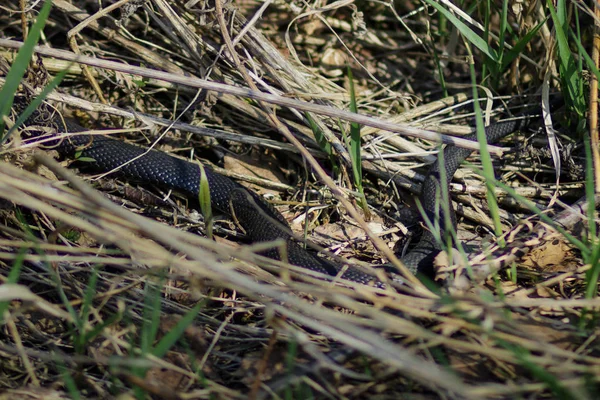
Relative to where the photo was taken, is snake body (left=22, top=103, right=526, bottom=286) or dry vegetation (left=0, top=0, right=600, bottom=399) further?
snake body (left=22, top=103, right=526, bottom=286)

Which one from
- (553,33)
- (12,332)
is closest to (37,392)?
(12,332)

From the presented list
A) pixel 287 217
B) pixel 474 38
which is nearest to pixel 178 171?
pixel 287 217

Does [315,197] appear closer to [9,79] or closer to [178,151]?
[178,151]

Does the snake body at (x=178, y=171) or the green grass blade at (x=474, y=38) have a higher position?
the green grass blade at (x=474, y=38)

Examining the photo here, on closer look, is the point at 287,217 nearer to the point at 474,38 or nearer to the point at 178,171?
the point at 178,171

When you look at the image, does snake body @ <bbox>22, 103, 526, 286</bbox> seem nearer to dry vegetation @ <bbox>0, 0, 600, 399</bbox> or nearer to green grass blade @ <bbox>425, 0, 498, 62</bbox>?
dry vegetation @ <bbox>0, 0, 600, 399</bbox>

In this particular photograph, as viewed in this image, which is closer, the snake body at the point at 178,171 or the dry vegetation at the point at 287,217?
the dry vegetation at the point at 287,217

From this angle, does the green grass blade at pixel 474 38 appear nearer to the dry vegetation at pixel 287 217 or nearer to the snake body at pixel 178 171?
the dry vegetation at pixel 287 217

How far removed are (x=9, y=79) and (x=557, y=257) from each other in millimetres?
2485

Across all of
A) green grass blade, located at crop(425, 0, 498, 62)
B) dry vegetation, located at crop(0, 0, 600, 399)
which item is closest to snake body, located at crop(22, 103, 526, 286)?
dry vegetation, located at crop(0, 0, 600, 399)

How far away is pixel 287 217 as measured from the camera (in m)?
3.66

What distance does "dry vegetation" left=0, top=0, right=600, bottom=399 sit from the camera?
76.4 inches

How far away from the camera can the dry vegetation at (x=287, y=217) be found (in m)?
1.94

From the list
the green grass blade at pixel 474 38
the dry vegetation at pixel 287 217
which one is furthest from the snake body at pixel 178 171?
the green grass blade at pixel 474 38
